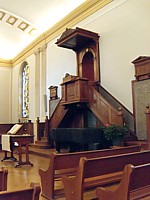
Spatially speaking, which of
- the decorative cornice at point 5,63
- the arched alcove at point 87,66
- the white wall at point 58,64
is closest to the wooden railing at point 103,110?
the arched alcove at point 87,66

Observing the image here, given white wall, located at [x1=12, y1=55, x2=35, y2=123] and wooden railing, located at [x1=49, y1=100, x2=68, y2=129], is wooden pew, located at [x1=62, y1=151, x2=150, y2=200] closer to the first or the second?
wooden railing, located at [x1=49, y1=100, x2=68, y2=129]

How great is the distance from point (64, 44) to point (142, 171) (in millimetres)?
7378

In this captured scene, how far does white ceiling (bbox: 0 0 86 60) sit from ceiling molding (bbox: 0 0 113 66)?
8.9 inches

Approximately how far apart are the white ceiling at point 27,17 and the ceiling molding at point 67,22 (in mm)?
225

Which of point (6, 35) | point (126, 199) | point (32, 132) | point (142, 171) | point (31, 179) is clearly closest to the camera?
point (126, 199)

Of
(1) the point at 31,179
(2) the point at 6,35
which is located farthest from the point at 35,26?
(1) the point at 31,179

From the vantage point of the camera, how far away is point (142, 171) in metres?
2.05

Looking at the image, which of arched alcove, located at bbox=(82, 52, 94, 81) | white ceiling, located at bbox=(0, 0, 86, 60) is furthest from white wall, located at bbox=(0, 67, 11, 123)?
arched alcove, located at bbox=(82, 52, 94, 81)

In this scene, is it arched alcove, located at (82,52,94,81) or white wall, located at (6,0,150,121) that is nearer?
white wall, located at (6,0,150,121)

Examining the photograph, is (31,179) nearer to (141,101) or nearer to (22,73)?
(141,101)

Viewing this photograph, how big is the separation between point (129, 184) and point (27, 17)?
34.1ft

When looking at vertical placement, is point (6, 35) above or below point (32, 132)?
above

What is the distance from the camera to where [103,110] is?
6953mm

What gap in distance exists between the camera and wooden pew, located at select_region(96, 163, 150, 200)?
6.12 ft
